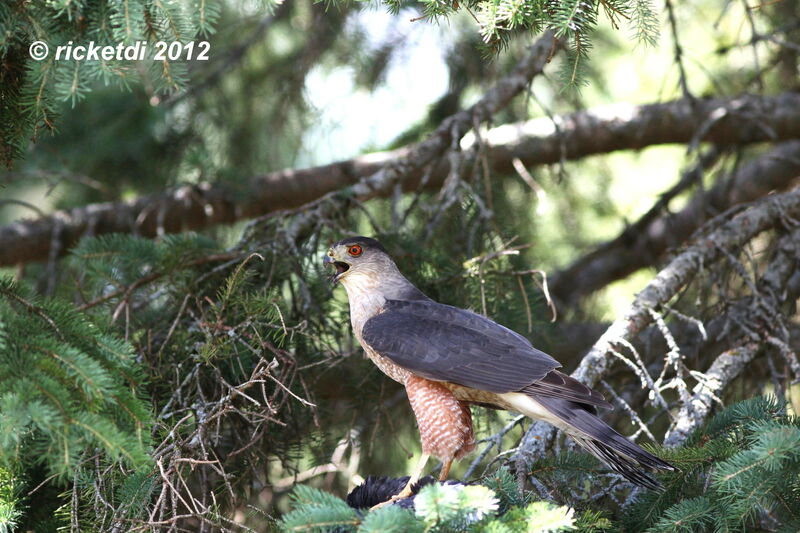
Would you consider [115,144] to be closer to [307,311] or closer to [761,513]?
[307,311]

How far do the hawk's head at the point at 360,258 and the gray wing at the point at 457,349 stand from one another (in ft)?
1.13

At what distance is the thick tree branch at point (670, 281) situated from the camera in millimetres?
3725

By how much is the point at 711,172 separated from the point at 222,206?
4.79 meters

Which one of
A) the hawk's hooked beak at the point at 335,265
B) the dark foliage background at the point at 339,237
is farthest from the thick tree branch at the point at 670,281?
the hawk's hooked beak at the point at 335,265

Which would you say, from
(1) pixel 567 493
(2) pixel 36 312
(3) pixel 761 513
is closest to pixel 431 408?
(1) pixel 567 493

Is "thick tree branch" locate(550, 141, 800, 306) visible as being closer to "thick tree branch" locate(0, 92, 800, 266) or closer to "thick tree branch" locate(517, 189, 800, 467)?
"thick tree branch" locate(0, 92, 800, 266)

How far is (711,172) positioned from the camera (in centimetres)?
768

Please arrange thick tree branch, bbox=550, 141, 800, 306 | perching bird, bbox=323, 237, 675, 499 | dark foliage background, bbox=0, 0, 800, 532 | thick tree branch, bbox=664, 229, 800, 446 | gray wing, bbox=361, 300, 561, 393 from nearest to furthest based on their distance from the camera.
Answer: dark foliage background, bbox=0, 0, 800, 532 → perching bird, bbox=323, 237, 675, 499 → gray wing, bbox=361, 300, 561, 393 → thick tree branch, bbox=664, 229, 800, 446 → thick tree branch, bbox=550, 141, 800, 306

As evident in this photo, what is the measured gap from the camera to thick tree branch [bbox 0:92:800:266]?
6273 mm

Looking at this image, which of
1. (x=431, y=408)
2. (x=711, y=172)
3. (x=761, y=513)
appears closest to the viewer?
(x=761, y=513)

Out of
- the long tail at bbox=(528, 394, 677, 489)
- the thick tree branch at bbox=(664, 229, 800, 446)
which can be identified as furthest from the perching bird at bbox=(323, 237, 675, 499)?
the thick tree branch at bbox=(664, 229, 800, 446)

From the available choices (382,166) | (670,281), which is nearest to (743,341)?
(670,281)

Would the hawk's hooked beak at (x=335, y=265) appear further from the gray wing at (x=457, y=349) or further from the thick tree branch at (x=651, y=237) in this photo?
the thick tree branch at (x=651, y=237)

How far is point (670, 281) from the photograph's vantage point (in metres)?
4.41
